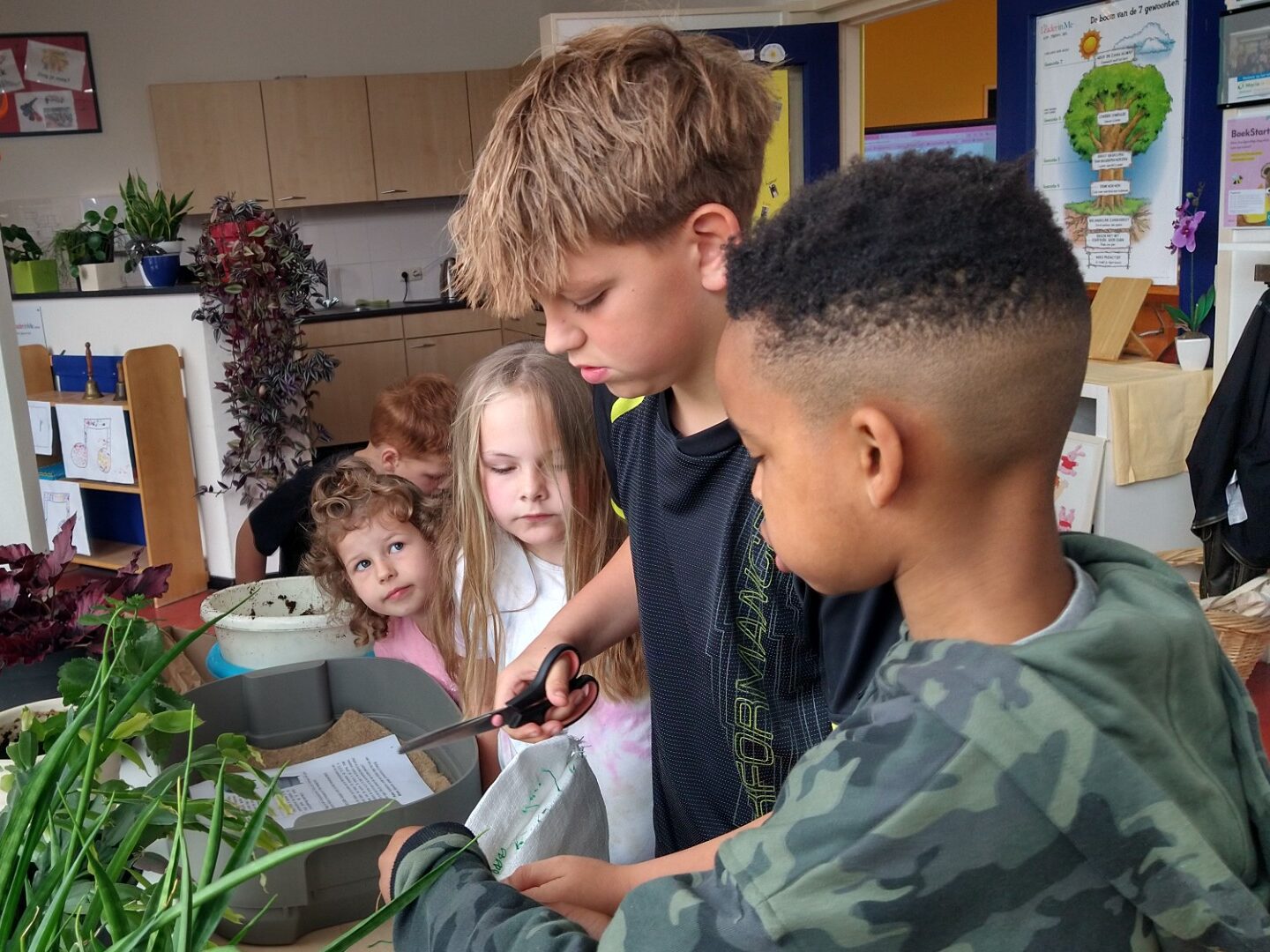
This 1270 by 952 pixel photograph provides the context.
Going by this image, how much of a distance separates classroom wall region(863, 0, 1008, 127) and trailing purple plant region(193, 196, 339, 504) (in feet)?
10.3

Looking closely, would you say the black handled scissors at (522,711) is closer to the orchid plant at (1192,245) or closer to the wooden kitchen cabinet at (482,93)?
the orchid plant at (1192,245)

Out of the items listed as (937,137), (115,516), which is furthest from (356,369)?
(937,137)

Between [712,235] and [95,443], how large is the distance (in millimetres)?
3921

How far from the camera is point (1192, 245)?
3.19 metres

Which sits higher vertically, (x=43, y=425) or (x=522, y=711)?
(x=522, y=711)

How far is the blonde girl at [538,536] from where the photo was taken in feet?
4.57

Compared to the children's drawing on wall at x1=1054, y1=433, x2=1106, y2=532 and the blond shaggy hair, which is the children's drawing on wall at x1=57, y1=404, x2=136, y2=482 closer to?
the children's drawing on wall at x1=1054, y1=433, x2=1106, y2=532

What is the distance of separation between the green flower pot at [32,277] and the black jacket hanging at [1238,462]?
439 centimetres

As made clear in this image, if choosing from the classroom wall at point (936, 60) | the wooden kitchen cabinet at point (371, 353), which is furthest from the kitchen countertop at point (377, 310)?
the classroom wall at point (936, 60)

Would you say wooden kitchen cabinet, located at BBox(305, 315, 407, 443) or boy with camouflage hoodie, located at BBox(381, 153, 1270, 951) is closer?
boy with camouflage hoodie, located at BBox(381, 153, 1270, 951)

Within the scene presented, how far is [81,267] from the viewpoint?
4.71 m

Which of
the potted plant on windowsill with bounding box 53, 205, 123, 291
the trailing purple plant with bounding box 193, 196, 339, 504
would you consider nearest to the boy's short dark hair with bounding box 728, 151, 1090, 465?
the trailing purple plant with bounding box 193, 196, 339, 504

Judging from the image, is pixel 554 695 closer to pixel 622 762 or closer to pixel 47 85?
pixel 622 762

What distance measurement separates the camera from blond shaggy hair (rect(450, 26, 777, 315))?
94 centimetres
